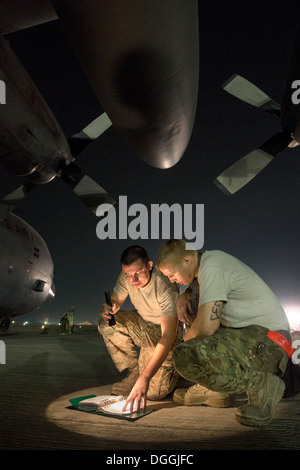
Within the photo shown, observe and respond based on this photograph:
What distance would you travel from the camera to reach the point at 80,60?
2.42m

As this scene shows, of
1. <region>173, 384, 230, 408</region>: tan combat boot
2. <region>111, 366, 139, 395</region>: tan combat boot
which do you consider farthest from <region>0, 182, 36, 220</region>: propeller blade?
<region>173, 384, 230, 408</region>: tan combat boot

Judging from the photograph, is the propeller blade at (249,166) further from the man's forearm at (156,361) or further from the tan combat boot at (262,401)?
the tan combat boot at (262,401)

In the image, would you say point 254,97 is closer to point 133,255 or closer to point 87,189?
point 87,189

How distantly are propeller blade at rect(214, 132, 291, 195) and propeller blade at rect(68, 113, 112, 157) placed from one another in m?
2.53

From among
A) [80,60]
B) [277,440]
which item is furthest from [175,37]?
[277,440]

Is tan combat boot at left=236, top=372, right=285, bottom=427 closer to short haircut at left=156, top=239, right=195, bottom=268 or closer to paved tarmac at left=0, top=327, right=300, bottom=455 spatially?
paved tarmac at left=0, top=327, right=300, bottom=455

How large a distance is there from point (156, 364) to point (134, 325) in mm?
794

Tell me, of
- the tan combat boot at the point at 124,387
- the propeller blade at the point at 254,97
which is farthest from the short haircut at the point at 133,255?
the propeller blade at the point at 254,97

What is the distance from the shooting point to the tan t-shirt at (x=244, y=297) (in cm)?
227

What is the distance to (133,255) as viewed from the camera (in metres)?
2.85

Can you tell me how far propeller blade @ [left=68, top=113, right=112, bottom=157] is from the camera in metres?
6.12

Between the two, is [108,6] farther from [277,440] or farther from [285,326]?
[277,440]

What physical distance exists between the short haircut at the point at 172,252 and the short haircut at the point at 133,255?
43 centimetres

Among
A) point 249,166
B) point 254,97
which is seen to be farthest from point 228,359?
point 254,97
